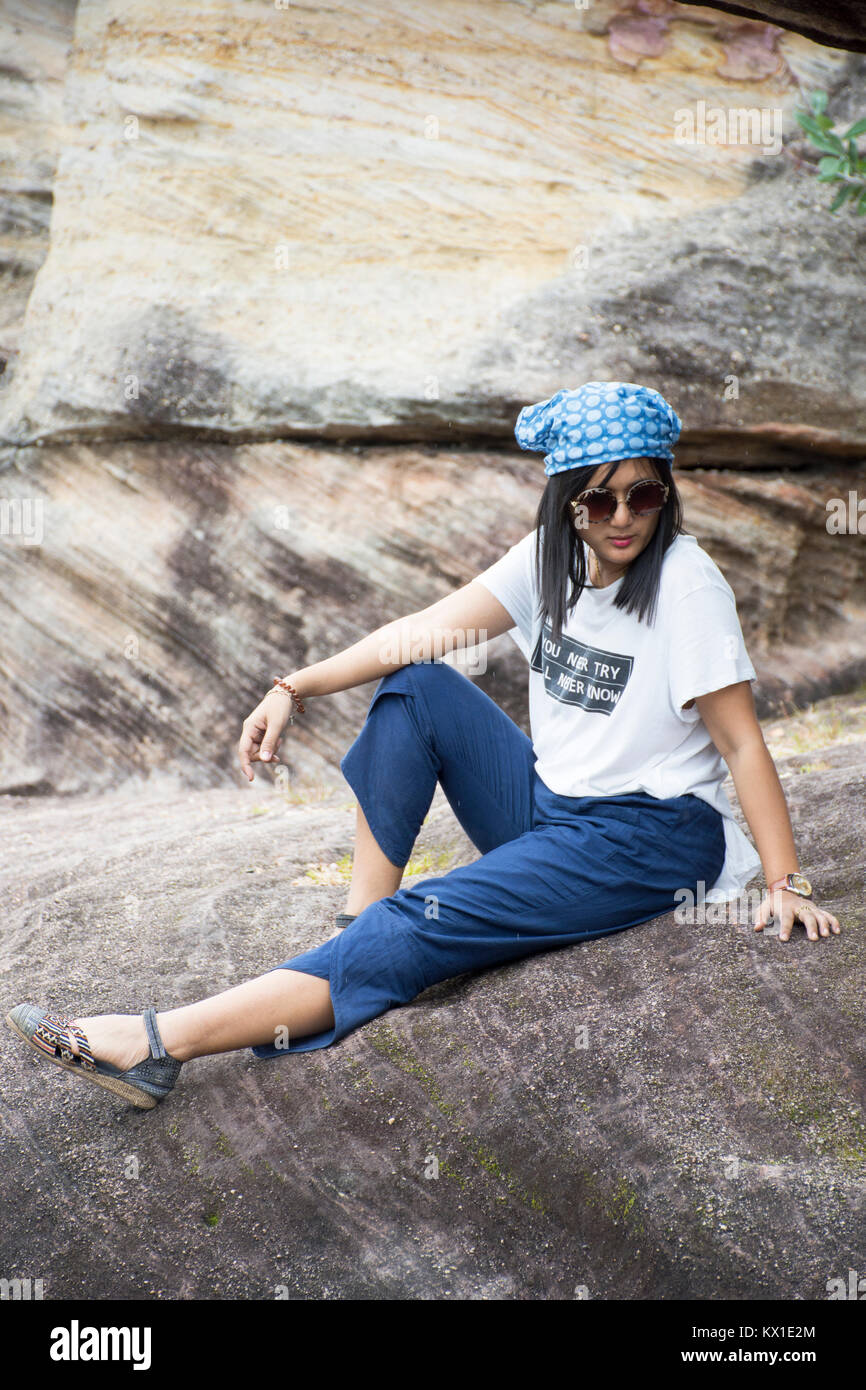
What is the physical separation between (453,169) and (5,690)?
4.47 m

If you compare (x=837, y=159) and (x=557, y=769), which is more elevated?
(x=837, y=159)

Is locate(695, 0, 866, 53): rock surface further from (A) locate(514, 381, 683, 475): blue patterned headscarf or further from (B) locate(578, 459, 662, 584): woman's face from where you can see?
(B) locate(578, 459, 662, 584): woman's face

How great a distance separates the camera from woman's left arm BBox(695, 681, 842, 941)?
290 cm

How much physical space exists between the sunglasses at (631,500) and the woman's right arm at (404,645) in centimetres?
49

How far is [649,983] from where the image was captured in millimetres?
3059

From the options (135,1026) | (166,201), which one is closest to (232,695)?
(166,201)

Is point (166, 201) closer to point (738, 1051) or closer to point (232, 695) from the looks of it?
point (232, 695)

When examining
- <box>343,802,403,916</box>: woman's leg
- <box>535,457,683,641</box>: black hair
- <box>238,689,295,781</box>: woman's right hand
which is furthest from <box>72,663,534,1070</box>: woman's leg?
<box>535,457,683,641</box>: black hair

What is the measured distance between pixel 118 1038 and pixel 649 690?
5.23 ft

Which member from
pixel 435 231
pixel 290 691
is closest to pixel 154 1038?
pixel 290 691

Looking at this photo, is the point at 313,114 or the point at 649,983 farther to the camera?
the point at 313,114

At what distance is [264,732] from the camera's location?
328cm

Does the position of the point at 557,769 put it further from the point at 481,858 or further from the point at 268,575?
the point at 268,575
